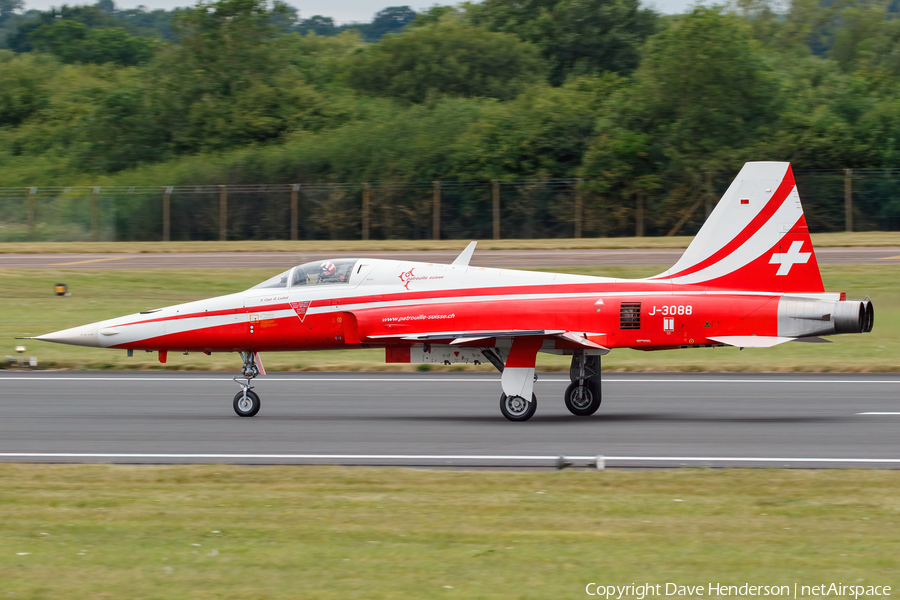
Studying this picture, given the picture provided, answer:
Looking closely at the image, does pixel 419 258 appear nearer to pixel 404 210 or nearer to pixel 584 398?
pixel 404 210

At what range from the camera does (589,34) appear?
67.8 meters

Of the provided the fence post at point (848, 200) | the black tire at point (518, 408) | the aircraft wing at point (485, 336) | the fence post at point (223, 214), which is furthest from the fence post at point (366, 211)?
the black tire at point (518, 408)

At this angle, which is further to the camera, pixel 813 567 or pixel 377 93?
pixel 377 93

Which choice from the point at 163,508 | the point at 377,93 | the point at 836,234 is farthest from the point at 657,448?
the point at 377,93

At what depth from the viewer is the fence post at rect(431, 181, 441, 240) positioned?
46.3m

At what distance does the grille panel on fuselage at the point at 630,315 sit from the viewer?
14375mm

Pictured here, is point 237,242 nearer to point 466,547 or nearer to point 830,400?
point 830,400

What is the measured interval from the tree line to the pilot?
31507 mm

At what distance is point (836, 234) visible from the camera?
1644 inches

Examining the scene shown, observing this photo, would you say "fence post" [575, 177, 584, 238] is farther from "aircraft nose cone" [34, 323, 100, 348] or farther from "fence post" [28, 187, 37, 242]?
"aircraft nose cone" [34, 323, 100, 348]

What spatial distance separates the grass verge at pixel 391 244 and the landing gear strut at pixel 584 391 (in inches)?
960

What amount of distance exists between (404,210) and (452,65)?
19902 mm

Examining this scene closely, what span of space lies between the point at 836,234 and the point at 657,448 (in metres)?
32.3

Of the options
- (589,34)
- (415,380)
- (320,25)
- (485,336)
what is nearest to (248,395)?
(485,336)
